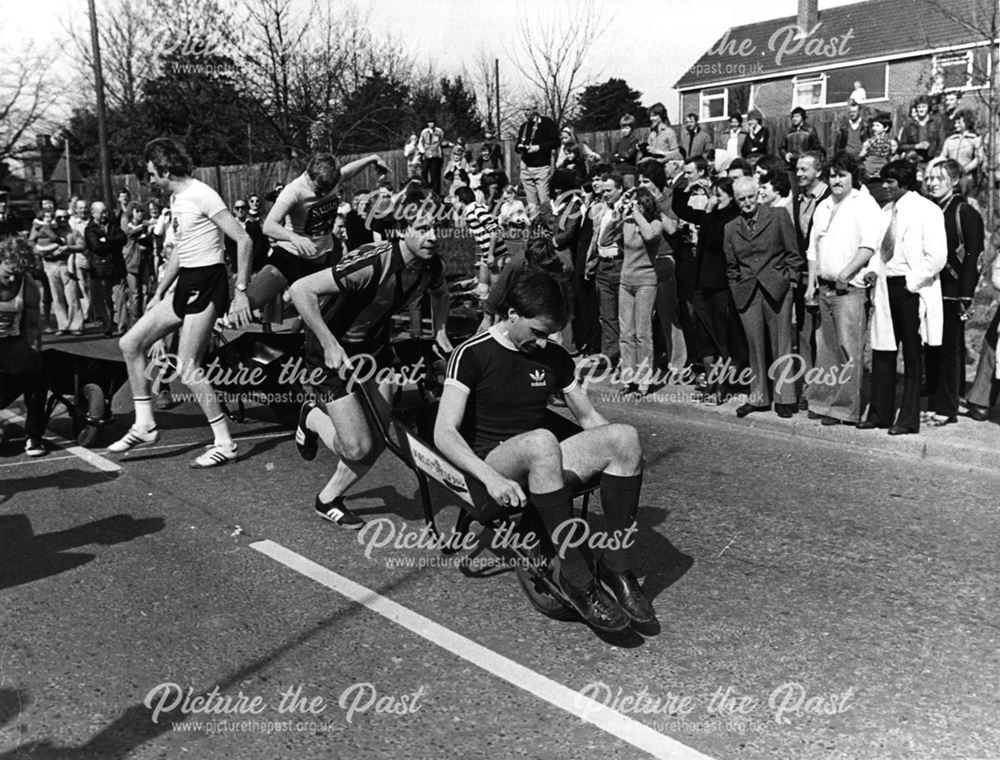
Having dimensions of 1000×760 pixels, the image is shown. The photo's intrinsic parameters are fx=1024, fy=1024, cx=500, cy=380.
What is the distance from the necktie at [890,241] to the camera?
8086 mm

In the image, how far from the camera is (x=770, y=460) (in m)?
7.61

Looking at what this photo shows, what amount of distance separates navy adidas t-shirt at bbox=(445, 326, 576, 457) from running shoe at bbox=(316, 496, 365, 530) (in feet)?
4.41

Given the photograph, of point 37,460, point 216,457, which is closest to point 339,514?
point 216,457

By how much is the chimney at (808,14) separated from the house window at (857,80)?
3.28m

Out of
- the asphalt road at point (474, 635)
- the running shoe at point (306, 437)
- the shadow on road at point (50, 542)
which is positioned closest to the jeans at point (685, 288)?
the asphalt road at point (474, 635)

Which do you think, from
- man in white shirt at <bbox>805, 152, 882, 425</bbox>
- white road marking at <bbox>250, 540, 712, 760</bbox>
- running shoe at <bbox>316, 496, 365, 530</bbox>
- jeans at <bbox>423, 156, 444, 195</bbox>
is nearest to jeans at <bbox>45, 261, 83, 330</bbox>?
jeans at <bbox>423, 156, 444, 195</bbox>

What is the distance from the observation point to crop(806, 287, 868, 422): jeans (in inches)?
328

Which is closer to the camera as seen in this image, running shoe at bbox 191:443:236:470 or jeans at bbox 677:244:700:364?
running shoe at bbox 191:443:236:470

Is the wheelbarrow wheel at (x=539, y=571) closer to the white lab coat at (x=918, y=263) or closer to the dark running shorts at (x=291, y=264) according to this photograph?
the white lab coat at (x=918, y=263)

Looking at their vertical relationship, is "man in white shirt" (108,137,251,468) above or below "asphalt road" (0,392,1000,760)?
above

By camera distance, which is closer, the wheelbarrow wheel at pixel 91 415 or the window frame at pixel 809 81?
the wheelbarrow wheel at pixel 91 415

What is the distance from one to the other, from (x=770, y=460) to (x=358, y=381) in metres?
3.44

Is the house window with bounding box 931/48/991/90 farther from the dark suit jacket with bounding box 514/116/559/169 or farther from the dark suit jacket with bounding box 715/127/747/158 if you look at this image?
the dark suit jacket with bounding box 514/116/559/169

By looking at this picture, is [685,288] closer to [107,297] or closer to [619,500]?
[619,500]
